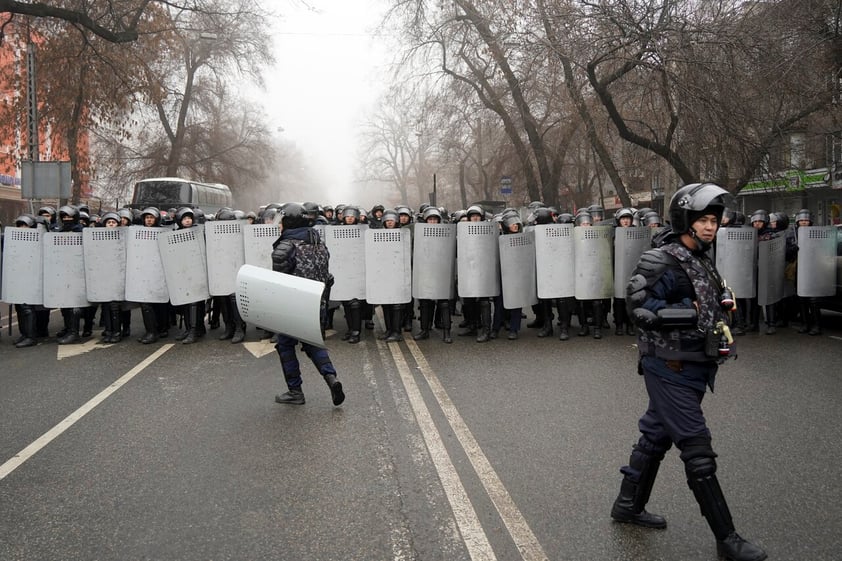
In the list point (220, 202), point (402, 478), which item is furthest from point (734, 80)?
point (220, 202)

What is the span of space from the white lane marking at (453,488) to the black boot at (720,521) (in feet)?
3.27

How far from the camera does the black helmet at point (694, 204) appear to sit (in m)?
3.46

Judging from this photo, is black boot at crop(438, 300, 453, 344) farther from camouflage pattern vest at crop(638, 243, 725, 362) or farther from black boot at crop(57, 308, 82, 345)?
camouflage pattern vest at crop(638, 243, 725, 362)

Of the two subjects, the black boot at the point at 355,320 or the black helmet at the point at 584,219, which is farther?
the black helmet at the point at 584,219

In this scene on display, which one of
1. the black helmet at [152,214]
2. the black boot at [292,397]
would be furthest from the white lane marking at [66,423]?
the black helmet at [152,214]

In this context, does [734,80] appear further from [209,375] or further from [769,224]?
[209,375]

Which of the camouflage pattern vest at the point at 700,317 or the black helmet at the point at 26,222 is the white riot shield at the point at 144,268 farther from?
the camouflage pattern vest at the point at 700,317

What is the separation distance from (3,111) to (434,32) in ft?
40.8

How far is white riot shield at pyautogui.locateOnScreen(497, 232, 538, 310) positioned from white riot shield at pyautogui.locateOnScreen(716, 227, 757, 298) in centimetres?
271

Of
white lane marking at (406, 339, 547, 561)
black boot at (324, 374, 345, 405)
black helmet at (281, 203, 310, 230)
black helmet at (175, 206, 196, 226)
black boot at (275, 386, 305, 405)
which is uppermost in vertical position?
black helmet at (175, 206, 196, 226)

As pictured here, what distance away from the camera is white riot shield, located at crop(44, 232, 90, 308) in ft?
33.6

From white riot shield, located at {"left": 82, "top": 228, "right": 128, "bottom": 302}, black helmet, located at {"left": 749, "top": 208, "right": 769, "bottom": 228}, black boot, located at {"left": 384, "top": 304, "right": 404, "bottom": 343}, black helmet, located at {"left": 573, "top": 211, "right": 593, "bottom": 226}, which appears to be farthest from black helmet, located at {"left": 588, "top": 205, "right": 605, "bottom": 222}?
white riot shield, located at {"left": 82, "top": 228, "right": 128, "bottom": 302}

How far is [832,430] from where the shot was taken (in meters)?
5.47

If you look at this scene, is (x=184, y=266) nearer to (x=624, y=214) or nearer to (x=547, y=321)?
(x=547, y=321)
